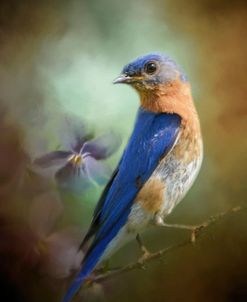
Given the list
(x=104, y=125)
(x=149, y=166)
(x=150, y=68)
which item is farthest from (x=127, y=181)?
(x=150, y=68)

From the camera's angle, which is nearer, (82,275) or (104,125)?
(82,275)

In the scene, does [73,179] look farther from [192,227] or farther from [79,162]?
[192,227]

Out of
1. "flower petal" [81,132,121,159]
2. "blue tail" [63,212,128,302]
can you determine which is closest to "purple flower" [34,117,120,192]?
"flower petal" [81,132,121,159]

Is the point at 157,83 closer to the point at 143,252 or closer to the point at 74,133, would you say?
the point at 74,133

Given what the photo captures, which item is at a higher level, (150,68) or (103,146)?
(150,68)

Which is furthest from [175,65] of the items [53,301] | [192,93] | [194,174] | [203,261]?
[53,301]

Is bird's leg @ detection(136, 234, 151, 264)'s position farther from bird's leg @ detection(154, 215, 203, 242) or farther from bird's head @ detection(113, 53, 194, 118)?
bird's head @ detection(113, 53, 194, 118)

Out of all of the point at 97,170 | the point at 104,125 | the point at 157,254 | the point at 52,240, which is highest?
the point at 104,125
